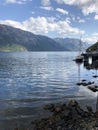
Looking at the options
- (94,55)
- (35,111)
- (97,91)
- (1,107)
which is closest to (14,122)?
(35,111)

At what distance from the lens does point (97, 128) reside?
16734 millimetres

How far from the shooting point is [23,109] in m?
36.2

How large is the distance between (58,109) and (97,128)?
356 centimetres

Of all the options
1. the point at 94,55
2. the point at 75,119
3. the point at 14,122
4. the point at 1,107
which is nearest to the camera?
the point at 75,119

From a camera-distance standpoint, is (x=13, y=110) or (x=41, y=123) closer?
(x=41, y=123)

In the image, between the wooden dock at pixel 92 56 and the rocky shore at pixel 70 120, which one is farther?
the wooden dock at pixel 92 56

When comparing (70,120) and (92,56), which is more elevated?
(92,56)

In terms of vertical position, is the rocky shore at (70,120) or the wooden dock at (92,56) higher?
the wooden dock at (92,56)

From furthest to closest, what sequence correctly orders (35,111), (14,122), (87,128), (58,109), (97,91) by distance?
(97,91) < (35,111) < (14,122) < (58,109) < (87,128)

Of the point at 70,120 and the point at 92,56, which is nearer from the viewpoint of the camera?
the point at 70,120

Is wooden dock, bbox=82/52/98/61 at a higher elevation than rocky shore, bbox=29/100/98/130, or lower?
higher

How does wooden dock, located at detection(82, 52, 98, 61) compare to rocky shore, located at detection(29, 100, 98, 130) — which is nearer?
rocky shore, located at detection(29, 100, 98, 130)

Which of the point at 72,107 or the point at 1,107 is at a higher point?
the point at 72,107

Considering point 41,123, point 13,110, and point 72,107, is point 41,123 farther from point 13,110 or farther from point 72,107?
point 13,110
